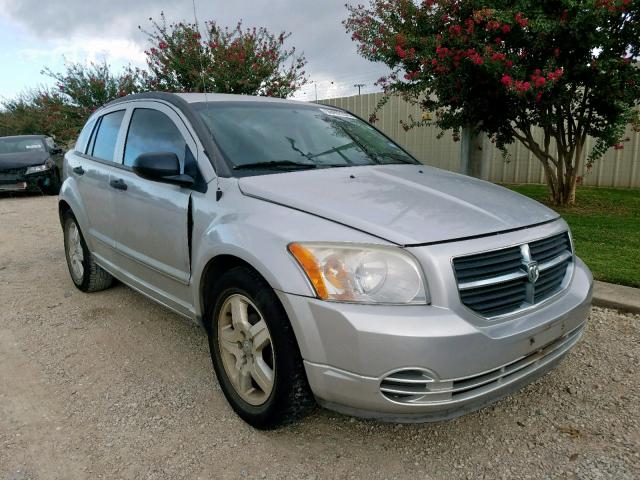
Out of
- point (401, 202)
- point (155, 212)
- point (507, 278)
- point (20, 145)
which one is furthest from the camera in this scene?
point (20, 145)

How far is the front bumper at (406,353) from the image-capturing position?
1.87 metres

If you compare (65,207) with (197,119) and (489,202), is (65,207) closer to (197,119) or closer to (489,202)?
(197,119)

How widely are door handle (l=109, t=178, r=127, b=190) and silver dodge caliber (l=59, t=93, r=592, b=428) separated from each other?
108 mm

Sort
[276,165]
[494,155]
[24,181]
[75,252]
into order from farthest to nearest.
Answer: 1. [24,181]
2. [494,155]
3. [75,252]
4. [276,165]

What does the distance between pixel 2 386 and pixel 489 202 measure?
2.93m

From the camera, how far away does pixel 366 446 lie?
2.32 m

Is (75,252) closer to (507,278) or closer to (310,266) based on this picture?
(310,266)

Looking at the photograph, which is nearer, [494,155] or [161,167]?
[161,167]

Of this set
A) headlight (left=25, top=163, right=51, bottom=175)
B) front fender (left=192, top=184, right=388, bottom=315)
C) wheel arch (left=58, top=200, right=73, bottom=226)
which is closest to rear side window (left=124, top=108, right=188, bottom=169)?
front fender (left=192, top=184, right=388, bottom=315)

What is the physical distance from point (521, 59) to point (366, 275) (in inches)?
215

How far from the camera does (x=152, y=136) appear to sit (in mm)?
3316

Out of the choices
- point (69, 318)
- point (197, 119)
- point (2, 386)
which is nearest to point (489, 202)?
point (197, 119)

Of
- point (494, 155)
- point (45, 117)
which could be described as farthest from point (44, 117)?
point (494, 155)

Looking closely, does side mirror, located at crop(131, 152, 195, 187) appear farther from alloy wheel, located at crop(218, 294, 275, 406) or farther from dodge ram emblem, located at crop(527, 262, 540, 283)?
dodge ram emblem, located at crop(527, 262, 540, 283)
